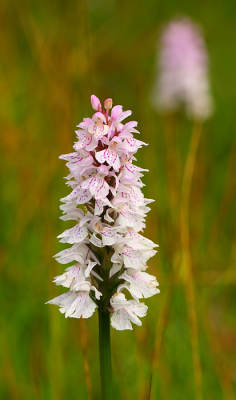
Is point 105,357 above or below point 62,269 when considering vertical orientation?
below

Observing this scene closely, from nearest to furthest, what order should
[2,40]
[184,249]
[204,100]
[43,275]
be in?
[184,249] < [43,275] < [2,40] < [204,100]

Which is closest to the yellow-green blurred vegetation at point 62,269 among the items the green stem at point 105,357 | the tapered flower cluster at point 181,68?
the green stem at point 105,357

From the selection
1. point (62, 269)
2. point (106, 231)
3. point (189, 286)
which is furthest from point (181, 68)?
point (106, 231)

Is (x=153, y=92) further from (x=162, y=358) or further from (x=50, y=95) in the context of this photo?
(x=162, y=358)

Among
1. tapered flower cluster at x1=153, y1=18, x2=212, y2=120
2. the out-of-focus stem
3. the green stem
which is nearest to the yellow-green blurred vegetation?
the out-of-focus stem

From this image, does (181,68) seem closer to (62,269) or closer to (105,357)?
(62,269)

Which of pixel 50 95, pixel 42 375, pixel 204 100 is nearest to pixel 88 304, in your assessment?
pixel 42 375
